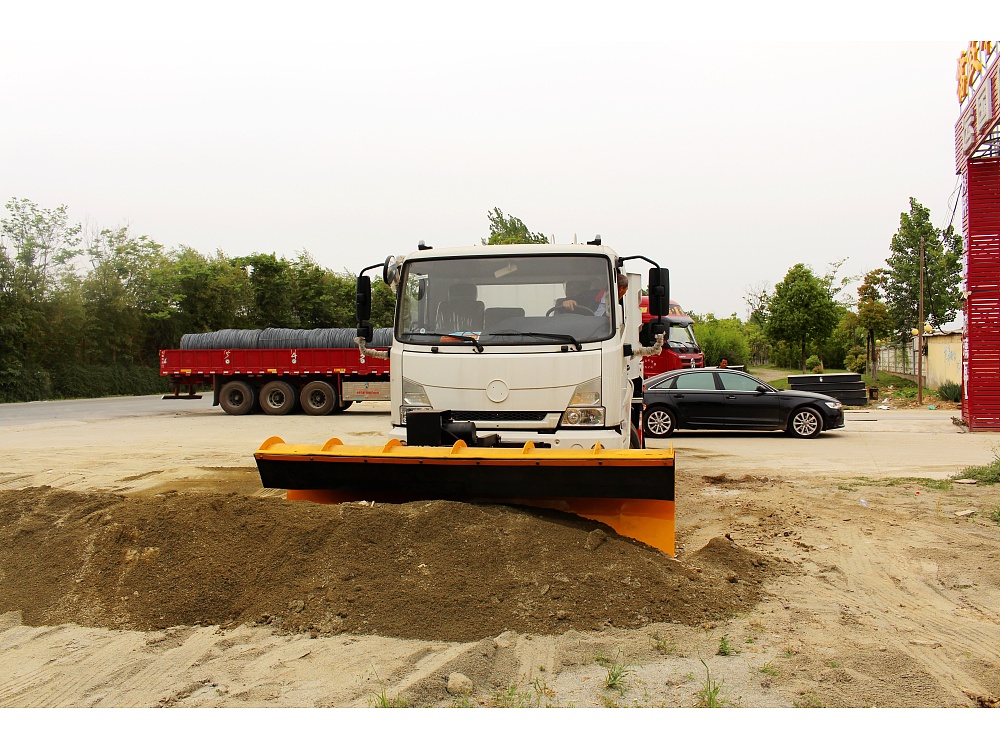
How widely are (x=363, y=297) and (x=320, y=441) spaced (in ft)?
28.5

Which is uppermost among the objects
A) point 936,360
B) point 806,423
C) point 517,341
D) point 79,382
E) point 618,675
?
point 517,341

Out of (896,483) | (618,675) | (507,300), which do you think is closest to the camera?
(618,675)

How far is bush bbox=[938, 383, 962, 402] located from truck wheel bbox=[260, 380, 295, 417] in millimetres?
20840

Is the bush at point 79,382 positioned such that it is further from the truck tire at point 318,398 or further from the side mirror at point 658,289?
the side mirror at point 658,289

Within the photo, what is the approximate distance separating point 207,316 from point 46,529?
41.5 m

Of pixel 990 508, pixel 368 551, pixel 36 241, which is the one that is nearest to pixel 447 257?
pixel 368 551

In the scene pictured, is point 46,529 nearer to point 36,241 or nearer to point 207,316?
point 36,241

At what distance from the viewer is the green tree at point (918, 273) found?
37656mm

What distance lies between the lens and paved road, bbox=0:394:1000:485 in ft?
37.0

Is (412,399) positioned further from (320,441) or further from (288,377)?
(288,377)

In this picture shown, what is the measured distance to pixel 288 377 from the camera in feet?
77.0

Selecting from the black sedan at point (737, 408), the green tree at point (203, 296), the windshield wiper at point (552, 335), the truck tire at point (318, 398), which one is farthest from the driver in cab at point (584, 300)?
the green tree at point (203, 296)

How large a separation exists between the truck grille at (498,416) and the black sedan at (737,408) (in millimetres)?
9804

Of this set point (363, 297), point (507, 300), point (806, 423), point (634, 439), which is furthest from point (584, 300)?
point (806, 423)
